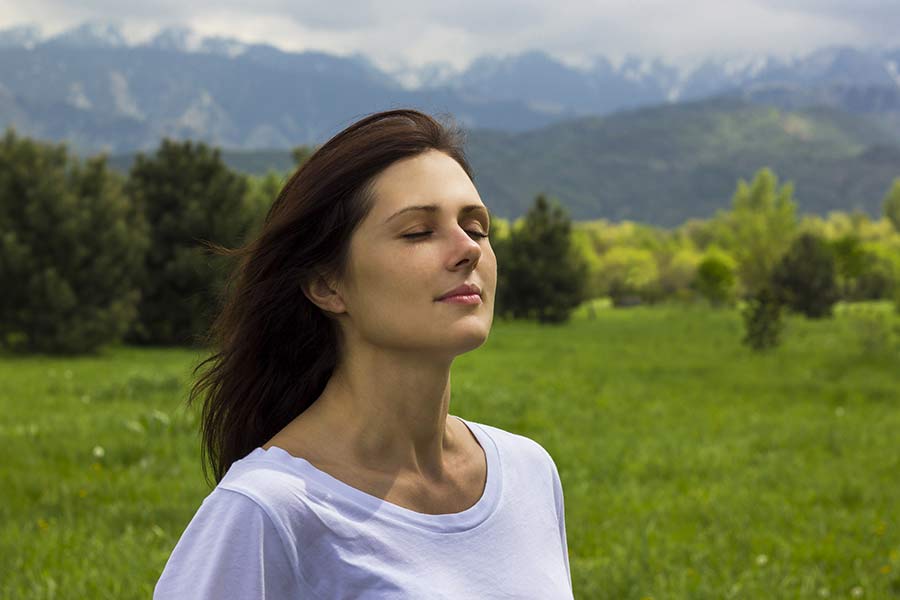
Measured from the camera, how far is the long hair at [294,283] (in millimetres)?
1792

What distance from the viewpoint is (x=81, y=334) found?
28.8m

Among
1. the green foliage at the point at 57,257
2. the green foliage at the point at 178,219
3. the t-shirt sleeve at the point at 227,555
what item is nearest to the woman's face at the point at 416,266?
the t-shirt sleeve at the point at 227,555

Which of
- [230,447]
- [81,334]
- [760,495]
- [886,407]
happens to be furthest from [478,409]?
[81,334]

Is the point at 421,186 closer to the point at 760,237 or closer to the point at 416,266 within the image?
the point at 416,266

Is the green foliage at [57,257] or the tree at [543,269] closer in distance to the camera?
the green foliage at [57,257]

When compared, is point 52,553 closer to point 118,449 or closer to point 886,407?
point 118,449

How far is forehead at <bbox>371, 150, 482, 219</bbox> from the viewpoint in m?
1.76

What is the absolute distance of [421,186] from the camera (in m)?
1.79

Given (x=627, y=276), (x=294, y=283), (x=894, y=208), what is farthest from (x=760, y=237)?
(x=294, y=283)

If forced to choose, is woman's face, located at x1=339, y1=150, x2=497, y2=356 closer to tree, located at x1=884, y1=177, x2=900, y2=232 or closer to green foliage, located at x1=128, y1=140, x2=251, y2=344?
green foliage, located at x1=128, y1=140, x2=251, y2=344

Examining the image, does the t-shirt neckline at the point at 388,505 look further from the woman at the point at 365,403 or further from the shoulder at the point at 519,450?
the shoulder at the point at 519,450

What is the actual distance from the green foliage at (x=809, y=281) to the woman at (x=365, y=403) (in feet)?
150

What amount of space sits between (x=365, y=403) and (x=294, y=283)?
30 cm

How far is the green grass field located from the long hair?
1.65 metres
